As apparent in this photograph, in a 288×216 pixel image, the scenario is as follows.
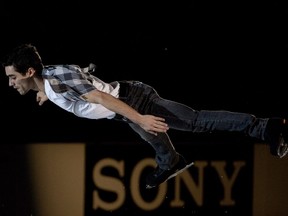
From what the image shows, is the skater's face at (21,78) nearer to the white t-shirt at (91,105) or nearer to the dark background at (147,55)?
the white t-shirt at (91,105)

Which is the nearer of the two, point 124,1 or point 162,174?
point 162,174

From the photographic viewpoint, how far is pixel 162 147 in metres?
4.29

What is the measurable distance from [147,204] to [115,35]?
65.1 inches

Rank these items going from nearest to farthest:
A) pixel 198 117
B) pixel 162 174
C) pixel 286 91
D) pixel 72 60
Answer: pixel 198 117
pixel 162 174
pixel 72 60
pixel 286 91

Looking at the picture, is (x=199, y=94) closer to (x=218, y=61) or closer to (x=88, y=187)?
(x=218, y=61)

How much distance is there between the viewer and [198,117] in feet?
12.8

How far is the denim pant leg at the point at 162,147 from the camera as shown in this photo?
166 inches

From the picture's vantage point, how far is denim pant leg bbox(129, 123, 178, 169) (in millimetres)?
4223

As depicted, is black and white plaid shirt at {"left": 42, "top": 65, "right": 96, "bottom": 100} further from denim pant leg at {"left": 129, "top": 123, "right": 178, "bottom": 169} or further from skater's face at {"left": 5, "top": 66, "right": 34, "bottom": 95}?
denim pant leg at {"left": 129, "top": 123, "right": 178, "bottom": 169}

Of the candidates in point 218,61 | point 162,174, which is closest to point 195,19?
point 218,61

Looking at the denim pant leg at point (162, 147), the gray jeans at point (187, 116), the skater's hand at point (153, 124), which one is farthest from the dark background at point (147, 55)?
the skater's hand at point (153, 124)

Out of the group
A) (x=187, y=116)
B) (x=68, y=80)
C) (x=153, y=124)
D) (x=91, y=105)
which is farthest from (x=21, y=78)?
(x=187, y=116)

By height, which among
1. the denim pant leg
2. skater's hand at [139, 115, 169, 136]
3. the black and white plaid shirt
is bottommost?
the denim pant leg

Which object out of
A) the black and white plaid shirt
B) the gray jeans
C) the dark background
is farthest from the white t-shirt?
the dark background
